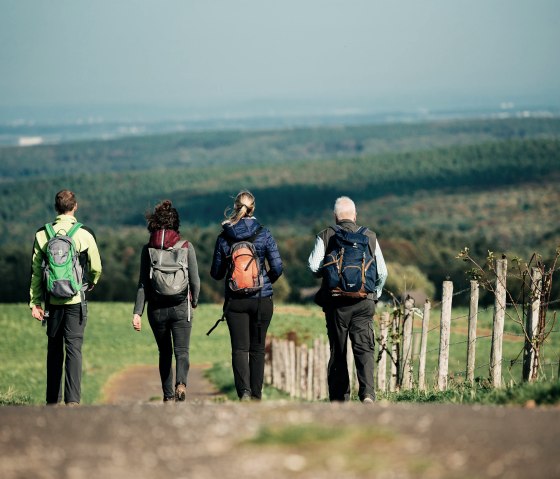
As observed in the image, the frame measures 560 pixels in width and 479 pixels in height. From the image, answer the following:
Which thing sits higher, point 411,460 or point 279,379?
point 411,460

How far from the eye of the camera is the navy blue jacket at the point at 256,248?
9.68 metres

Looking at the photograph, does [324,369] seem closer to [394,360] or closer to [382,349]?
[382,349]

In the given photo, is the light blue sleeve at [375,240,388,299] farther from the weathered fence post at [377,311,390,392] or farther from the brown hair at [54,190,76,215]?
the weathered fence post at [377,311,390,392]

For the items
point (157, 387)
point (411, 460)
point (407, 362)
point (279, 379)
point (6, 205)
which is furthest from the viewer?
point (6, 205)

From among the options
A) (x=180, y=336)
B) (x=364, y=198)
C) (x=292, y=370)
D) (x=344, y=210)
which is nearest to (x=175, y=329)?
(x=180, y=336)

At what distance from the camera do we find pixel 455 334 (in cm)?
3294

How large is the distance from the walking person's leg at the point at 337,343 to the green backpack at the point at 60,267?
7.03 ft

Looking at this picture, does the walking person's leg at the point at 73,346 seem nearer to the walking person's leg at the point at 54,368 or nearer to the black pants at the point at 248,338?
the walking person's leg at the point at 54,368

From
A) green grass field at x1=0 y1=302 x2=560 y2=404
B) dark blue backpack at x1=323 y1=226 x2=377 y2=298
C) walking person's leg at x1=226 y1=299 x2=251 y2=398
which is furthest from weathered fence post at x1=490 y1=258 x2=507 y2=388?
green grass field at x1=0 y1=302 x2=560 y2=404

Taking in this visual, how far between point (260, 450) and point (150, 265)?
13.3ft

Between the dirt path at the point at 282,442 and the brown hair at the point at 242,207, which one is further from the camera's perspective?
the brown hair at the point at 242,207

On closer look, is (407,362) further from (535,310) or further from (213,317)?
(213,317)

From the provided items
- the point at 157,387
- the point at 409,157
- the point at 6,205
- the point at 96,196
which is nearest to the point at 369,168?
the point at 409,157

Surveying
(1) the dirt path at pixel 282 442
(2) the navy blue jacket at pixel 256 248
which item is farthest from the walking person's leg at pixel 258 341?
(1) the dirt path at pixel 282 442
